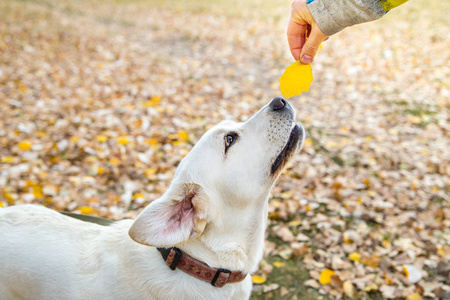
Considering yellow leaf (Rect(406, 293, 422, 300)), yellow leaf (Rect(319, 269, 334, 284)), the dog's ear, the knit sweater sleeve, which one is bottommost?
yellow leaf (Rect(406, 293, 422, 300))

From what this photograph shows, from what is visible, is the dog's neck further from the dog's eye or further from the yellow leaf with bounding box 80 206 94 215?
the yellow leaf with bounding box 80 206 94 215

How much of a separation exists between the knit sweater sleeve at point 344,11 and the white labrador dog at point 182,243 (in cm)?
82

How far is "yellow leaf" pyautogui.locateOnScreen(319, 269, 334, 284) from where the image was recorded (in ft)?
11.3

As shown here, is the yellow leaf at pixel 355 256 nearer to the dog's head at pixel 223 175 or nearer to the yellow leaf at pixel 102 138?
the dog's head at pixel 223 175

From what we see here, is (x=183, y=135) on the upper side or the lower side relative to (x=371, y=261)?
upper

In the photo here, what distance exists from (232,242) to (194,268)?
304 mm

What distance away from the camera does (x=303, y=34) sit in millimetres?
2873

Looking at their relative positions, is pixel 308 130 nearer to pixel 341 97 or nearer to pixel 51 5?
pixel 341 97

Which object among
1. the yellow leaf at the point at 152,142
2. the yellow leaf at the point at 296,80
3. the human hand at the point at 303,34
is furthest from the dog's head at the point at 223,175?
the yellow leaf at the point at 152,142

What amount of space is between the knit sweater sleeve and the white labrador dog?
Answer: 821 mm

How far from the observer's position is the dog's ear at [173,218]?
77.0 inches

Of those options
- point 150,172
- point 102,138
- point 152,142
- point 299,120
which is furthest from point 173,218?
point 299,120

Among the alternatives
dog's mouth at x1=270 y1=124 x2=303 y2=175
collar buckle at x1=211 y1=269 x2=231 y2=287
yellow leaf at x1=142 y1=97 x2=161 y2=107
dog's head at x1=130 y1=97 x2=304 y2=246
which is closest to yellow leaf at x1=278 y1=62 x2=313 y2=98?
dog's head at x1=130 y1=97 x2=304 y2=246

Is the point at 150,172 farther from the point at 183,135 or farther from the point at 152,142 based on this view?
the point at 183,135
